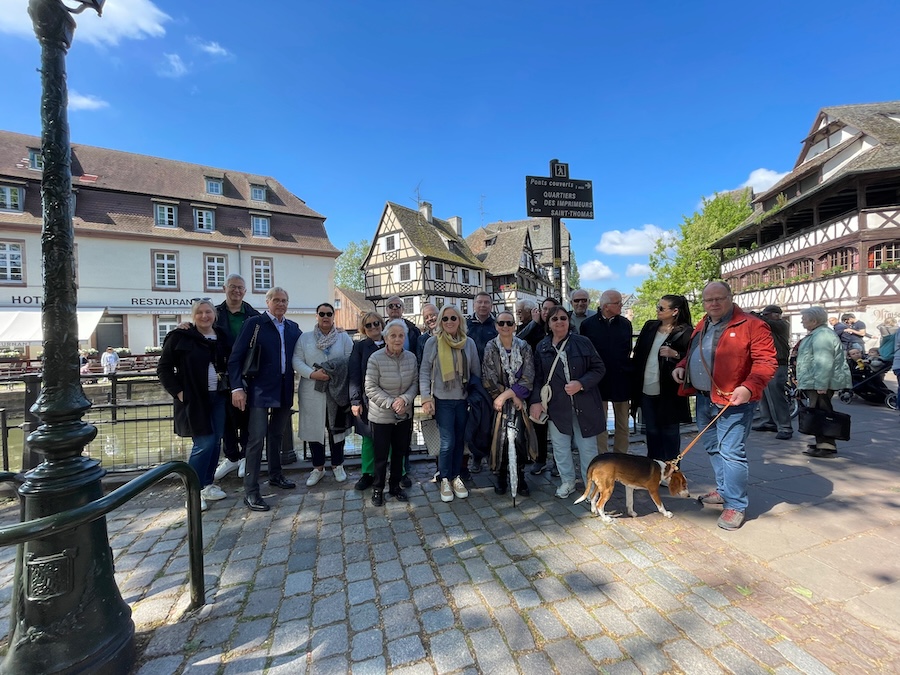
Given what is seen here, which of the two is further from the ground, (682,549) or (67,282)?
(67,282)

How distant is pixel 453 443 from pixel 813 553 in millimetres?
2897

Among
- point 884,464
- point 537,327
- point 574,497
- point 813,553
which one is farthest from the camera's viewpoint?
point 537,327

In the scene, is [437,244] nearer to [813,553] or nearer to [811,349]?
[811,349]

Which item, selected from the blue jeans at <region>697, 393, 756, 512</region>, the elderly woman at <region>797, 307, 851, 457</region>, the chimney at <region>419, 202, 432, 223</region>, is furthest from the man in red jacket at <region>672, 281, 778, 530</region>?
the chimney at <region>419, 202, 432, 223</region>

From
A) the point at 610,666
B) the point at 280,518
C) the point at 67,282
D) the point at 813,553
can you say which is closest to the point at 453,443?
the point at 280,518

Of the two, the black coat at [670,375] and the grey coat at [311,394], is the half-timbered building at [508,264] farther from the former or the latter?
the grey coat at [311,394]

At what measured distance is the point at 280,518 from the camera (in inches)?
143

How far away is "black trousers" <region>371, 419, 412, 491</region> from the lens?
395 cm

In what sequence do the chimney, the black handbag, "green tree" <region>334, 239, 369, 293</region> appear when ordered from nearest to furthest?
the black handbag, the chimney, "green tree" <region>334, 239, 369, 293</region>

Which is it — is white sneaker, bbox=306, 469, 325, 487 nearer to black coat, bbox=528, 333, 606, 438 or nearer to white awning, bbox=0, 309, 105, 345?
black coat, bbox=528, 333, 606, 438

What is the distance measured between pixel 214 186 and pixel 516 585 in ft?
101

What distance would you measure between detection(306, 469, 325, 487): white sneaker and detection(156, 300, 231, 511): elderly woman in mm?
827

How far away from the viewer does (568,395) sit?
389cm

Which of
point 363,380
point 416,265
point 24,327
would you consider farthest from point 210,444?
point 416,265
